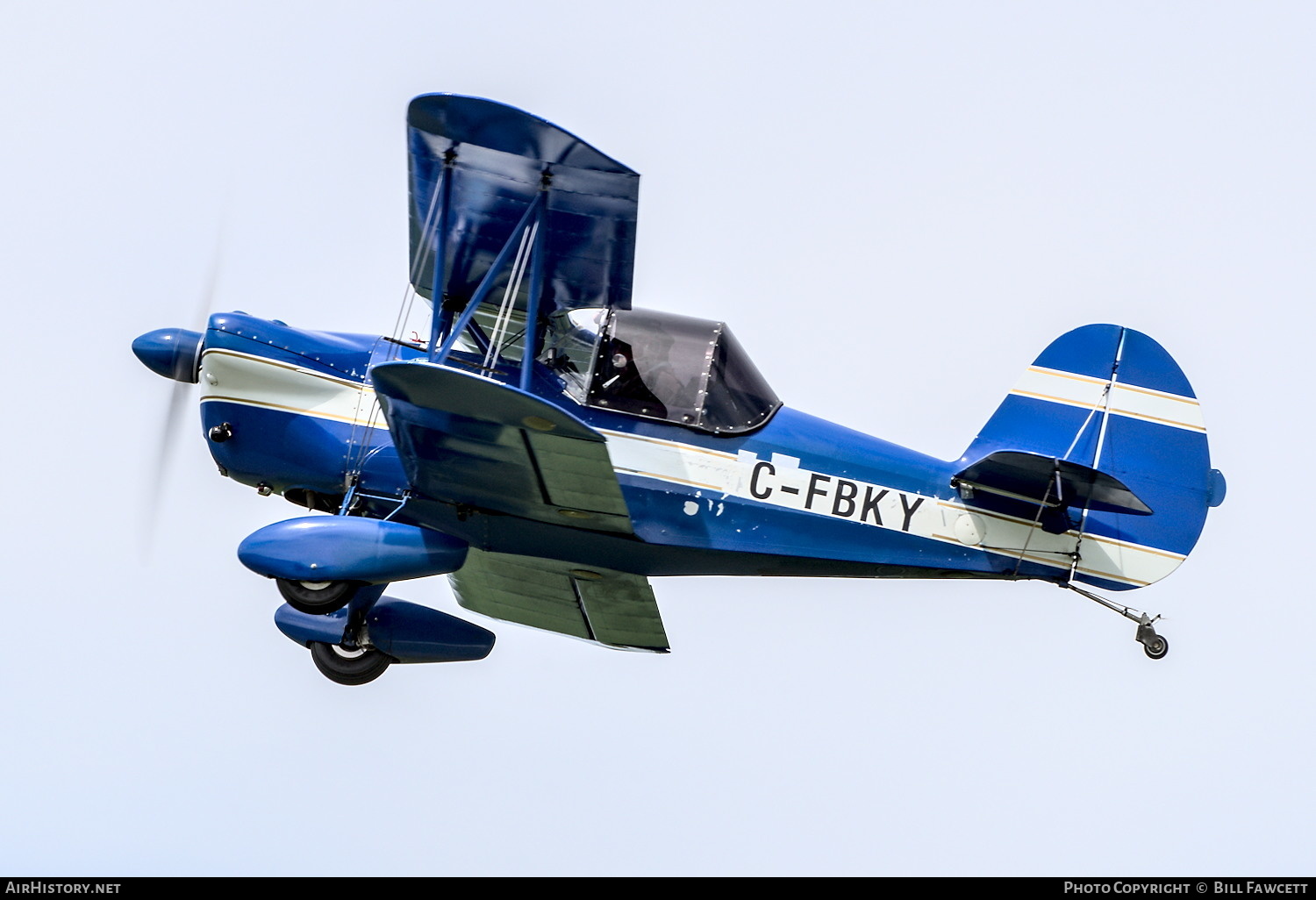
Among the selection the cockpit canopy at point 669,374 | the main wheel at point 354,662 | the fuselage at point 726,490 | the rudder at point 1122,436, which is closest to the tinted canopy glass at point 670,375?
the cockpit canopy at point 669,374

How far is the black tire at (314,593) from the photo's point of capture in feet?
30.1

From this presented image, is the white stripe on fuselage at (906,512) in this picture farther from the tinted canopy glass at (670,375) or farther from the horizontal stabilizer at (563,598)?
the horizontal stabilizer at (563,598)

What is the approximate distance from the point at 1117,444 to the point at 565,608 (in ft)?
13.5

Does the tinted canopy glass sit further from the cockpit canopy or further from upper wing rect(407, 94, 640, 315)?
upper wing rect(407, 94, 640, 315)

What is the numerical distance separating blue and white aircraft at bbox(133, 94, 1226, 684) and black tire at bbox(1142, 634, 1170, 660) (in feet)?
0.03

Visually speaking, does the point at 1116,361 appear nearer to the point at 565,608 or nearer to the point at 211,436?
the point at 565,608

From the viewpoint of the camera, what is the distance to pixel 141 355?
398 inches

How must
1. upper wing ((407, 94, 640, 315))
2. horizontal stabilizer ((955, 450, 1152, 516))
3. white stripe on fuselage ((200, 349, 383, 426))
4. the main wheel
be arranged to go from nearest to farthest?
upper wing ((407, 94, 640, 315)) < horizontal stabilizer ((955, 450, 1152, 516)) < white stripe on fuselage ((200, 349, 383, 426)) < the main wheel

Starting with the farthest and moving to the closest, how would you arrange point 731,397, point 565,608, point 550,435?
point 565,608 → point 731,397 → point 550,435

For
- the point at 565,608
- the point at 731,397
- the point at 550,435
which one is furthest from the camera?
the point at 565,608

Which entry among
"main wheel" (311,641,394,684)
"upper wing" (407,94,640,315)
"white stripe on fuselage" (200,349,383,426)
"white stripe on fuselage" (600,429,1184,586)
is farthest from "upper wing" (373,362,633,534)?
"main wheel" (311,641,394,684)

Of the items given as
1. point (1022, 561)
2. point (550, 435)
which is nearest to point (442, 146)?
point (550, 435)

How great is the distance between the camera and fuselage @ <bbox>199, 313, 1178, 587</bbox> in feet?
31.3

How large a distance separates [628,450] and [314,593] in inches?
82.8
